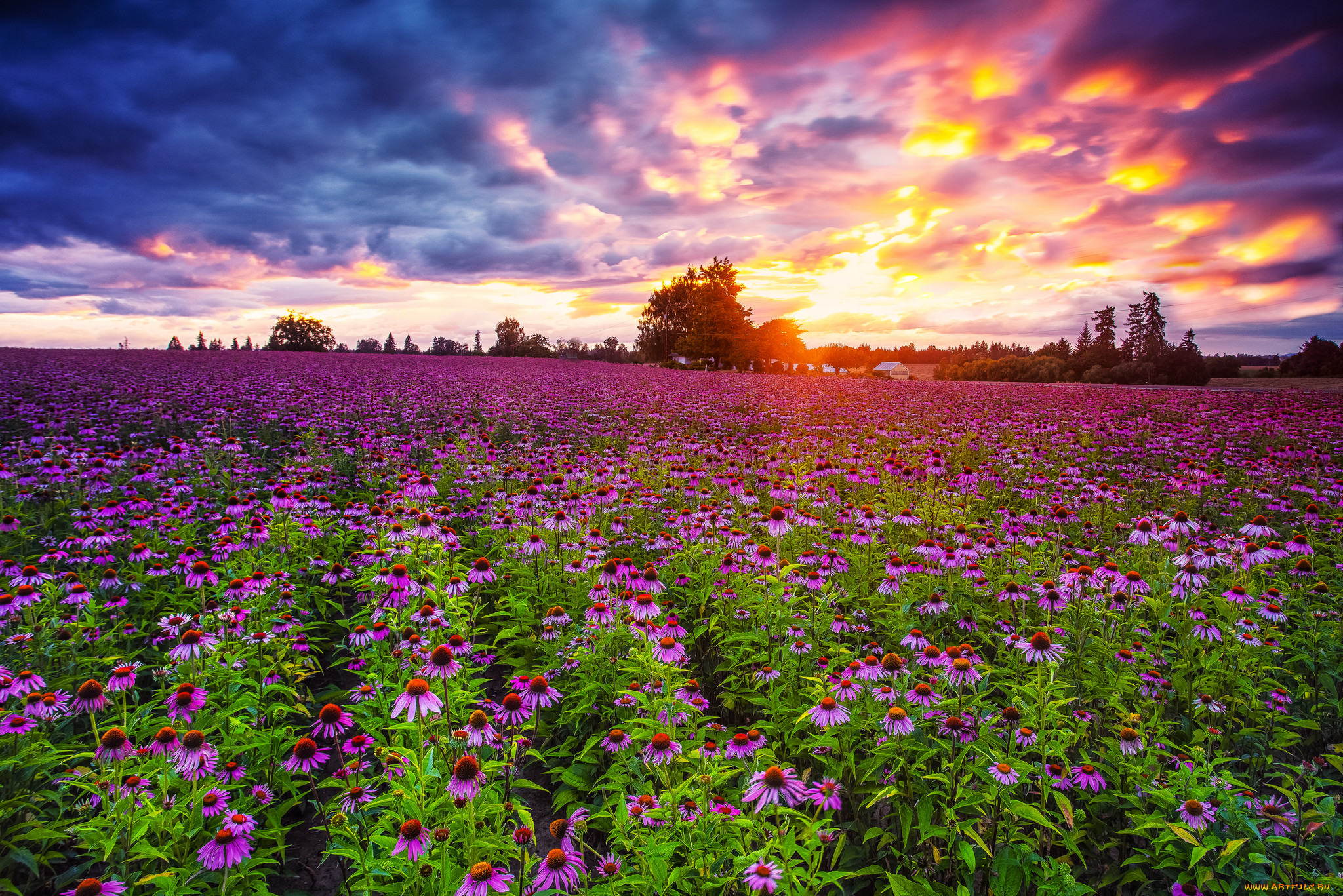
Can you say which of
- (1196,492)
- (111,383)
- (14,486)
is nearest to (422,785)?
(14,486)

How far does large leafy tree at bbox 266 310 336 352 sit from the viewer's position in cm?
6612

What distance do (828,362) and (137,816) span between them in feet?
400

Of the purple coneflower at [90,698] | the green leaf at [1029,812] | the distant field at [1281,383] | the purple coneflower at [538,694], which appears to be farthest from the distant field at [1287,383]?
the purple coneflower at [90,698]

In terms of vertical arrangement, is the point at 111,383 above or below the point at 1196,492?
above

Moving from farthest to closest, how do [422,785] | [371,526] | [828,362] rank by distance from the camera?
[828,362] < [371,526] < [422,785]

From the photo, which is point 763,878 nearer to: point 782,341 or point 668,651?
point 668,651

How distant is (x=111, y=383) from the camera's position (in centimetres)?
1611

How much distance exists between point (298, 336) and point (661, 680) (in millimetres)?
79690

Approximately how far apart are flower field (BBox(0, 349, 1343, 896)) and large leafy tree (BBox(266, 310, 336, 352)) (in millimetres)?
68652

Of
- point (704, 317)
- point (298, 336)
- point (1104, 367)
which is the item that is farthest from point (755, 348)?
point (298, 336)

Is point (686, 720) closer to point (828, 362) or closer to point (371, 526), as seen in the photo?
point (371, 526)

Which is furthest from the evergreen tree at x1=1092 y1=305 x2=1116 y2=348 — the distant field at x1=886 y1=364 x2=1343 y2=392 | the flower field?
the flower field

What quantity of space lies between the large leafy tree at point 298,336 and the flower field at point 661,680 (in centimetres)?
6865

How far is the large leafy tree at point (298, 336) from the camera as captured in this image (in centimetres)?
6612
